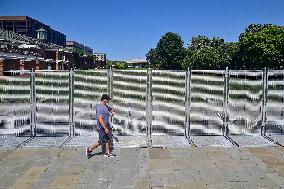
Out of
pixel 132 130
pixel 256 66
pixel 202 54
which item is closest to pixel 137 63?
pixel 202 54

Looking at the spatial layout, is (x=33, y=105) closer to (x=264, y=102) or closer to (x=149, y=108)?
(x=149, y=108)

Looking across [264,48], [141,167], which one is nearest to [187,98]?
[141,167]

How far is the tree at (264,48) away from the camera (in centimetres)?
4875

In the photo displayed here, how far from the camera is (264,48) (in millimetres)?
49344

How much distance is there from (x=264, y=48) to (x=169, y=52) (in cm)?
6542

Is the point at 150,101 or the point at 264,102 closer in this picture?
the point at 150,101

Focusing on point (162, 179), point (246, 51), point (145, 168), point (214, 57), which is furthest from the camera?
point (214, 57)

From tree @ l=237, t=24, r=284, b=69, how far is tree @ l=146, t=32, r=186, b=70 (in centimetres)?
5758

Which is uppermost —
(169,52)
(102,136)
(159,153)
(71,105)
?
(169,52)

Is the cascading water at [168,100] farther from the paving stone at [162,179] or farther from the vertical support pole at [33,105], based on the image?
the vertical support pole at [33,105]

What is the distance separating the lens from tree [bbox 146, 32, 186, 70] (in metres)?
113

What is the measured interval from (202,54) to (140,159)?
188 ft

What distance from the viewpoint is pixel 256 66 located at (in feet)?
174

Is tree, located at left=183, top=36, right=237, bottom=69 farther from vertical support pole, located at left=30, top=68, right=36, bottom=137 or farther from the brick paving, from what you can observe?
the brick paving
